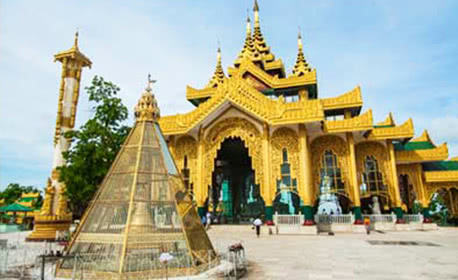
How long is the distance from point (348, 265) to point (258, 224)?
24.1 feet

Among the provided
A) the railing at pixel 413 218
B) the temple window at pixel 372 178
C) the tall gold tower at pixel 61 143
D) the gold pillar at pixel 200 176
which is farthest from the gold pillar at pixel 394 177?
the tall gold tower at pixel 61 143

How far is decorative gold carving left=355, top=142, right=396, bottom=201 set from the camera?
17.5 m

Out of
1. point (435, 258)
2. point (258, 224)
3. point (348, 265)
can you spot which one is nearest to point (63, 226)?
point (258, 224)

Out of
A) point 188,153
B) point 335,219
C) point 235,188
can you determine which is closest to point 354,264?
point 335,219

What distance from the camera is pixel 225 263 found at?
608 centimetres

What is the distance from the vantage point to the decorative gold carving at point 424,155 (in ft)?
58.6

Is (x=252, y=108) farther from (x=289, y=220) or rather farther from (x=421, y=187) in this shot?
(x=421, y=187)

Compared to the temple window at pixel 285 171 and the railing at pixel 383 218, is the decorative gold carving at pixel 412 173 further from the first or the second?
the temple window at pixel 285 171

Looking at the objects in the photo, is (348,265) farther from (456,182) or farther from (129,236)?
(456,182)

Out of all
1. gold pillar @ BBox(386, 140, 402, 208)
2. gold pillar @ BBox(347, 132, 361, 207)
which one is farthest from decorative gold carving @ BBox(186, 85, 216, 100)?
gold pillar @ BBox(386, 140, 402, 208)

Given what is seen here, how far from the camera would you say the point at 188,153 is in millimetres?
18781

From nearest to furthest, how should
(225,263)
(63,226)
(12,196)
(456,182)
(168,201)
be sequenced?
(168,201), (225,263), (63,226), (456,182), (12,196)

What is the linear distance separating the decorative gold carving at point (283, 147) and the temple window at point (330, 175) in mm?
2383

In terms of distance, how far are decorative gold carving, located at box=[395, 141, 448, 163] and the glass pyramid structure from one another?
17075mm
